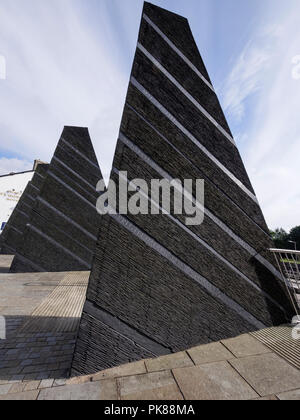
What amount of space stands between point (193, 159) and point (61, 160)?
11.2 metres

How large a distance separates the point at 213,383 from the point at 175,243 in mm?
2215

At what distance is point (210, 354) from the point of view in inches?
136

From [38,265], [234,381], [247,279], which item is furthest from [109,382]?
[38,265]

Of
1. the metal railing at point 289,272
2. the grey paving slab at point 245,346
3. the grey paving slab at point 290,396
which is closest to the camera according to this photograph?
the grey paving slab at point 290,396

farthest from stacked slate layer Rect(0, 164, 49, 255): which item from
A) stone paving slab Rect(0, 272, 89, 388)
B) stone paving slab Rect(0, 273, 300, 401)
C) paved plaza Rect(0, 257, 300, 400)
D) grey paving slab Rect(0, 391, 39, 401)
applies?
grey paving slab Rect(0, 391, 39, 401)

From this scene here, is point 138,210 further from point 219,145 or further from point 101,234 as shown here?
point 219,145

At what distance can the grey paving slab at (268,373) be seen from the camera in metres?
2.65

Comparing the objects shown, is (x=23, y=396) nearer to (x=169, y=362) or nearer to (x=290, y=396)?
(x=169, y=362)

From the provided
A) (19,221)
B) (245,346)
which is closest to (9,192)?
(19,221)

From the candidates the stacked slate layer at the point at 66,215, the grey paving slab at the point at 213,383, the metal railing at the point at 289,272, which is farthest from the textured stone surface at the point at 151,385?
the stacked slate layer at the point at 66,215

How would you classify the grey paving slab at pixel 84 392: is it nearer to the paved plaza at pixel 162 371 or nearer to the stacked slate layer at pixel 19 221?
the paved plaza at pixel 162 371

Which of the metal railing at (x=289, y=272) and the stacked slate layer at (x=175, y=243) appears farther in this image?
the metal railing at (x=289, y=272)

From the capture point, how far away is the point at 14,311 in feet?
18.3

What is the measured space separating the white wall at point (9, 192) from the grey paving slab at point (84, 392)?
32.4 metres
